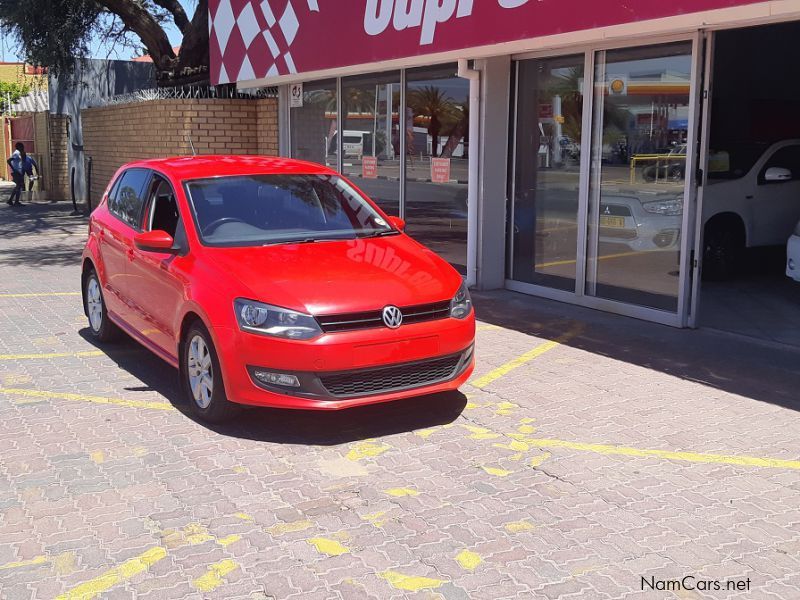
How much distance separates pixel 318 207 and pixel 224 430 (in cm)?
192

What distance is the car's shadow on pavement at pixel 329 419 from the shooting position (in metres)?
5.54

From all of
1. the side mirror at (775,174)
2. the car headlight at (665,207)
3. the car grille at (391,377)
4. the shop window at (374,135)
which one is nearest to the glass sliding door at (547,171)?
the car headlight at (665,207)

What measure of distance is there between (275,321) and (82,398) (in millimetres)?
2027

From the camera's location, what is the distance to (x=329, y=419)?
5.83 meters

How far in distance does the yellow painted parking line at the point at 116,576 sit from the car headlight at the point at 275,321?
154 centimetres

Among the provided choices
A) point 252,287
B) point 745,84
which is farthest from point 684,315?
point 745,84

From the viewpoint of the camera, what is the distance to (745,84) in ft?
43.2

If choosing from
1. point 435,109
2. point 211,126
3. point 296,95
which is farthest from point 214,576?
point 211,126

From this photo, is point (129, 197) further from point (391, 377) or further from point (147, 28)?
point (147, 28)

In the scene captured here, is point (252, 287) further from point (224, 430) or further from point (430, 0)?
point (430, 0)

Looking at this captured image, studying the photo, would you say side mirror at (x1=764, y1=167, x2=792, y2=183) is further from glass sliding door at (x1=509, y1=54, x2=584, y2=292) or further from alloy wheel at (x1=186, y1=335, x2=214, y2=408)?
alloy wheel at (x1=186, y1=335, x2=214, y2=408)

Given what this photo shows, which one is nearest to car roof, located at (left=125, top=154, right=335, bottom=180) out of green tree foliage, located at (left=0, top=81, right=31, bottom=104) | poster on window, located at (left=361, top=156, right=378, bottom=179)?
poster on window, located at (left=361, top=156, right=378, bottom=179)

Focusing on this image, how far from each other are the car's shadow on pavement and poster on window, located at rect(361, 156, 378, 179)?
21.0 feet

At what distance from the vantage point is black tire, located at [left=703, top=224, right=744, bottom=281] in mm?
11039
